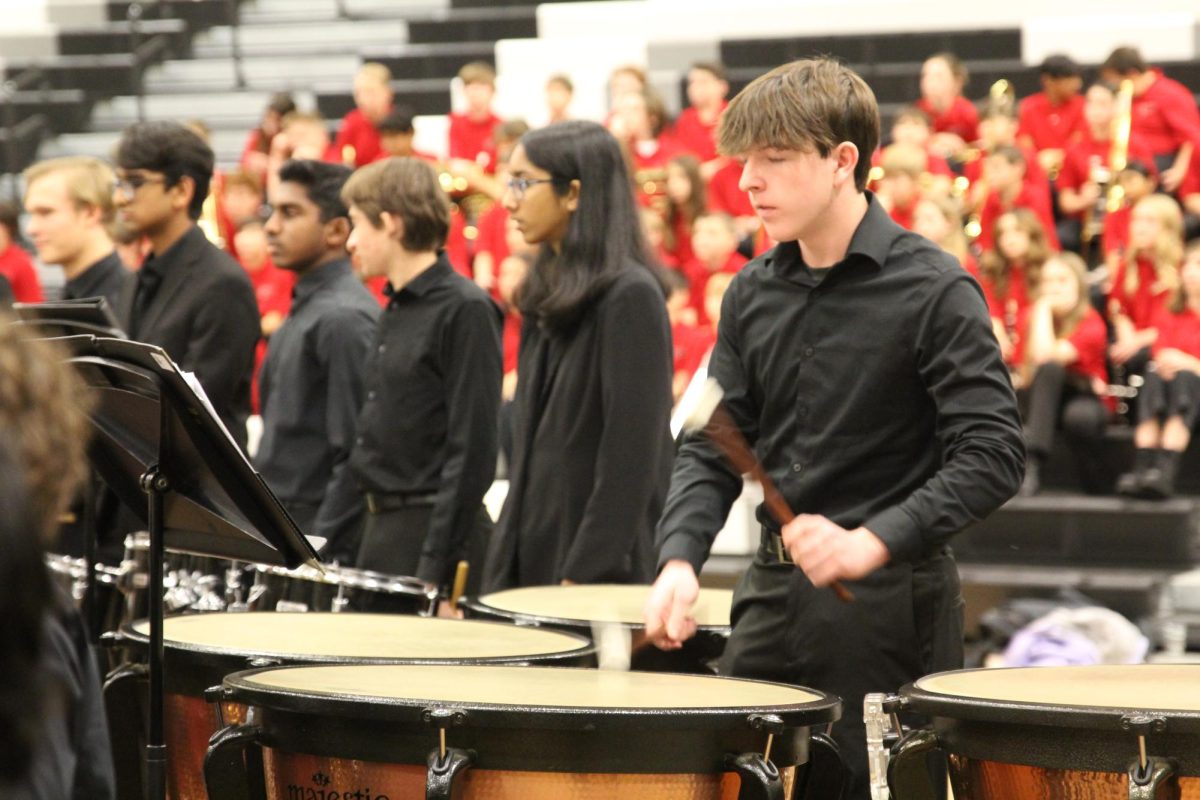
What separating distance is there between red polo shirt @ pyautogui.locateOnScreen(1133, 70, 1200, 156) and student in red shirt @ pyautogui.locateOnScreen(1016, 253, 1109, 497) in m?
2.05

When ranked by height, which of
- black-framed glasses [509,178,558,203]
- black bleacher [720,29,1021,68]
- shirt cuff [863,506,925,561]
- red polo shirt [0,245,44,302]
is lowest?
red polo shirt [0,245,44,302]

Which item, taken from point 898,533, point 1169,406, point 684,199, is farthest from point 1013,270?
point 898,533

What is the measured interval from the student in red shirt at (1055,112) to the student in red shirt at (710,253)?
2208 millimetres

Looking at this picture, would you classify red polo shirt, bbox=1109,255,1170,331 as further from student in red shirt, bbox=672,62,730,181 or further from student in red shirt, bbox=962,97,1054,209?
student in red shirt, bbox=672,62,730,181

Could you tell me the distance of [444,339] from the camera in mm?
3900

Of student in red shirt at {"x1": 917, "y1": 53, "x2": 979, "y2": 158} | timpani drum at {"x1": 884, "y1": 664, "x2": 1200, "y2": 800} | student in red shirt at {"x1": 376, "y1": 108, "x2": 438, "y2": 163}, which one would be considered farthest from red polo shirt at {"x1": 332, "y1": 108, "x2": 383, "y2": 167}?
timpani drum at {"x1": 884, "y1": 664, "x2": 1200, "y2": 800}

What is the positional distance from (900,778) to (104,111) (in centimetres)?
1184

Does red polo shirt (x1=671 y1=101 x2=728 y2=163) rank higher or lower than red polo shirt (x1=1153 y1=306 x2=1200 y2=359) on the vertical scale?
higher

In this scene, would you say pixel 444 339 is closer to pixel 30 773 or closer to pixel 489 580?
pixel 489 580

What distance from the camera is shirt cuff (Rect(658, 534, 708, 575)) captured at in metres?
2.57

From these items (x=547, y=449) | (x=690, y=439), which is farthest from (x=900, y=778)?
(x=547, y=449)

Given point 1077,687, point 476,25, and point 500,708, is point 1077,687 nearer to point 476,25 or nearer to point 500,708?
point 500,708

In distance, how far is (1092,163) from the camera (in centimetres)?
916

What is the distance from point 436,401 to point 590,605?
0.95 meters
